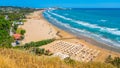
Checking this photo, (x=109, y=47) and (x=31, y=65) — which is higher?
(x=31, y=65)

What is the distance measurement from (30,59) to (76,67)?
1.68 m

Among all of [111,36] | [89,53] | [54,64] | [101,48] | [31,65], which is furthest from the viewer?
[111,36]

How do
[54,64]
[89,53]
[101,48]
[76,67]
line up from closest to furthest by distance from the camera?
[54,64]
[76,67]
[89,53]
[101,48]

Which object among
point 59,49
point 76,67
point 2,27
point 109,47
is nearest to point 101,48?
point 109,47

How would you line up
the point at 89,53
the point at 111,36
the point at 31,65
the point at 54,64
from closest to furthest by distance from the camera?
the point at 31,65
the point at 54,64
the point at 89,53
the point at 111,36

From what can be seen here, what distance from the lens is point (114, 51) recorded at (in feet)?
137

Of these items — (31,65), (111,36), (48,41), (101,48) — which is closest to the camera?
(31,65)

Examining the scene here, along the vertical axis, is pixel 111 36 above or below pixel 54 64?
below

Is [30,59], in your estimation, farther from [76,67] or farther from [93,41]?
[93,41]

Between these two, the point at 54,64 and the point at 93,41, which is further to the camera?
the point at 93,41

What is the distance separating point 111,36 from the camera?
55.5 metres

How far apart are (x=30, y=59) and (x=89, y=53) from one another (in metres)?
30.9

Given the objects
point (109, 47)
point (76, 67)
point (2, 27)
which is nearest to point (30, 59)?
point (76, 67)

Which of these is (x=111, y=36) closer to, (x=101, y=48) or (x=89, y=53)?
(x=101, y=48)
